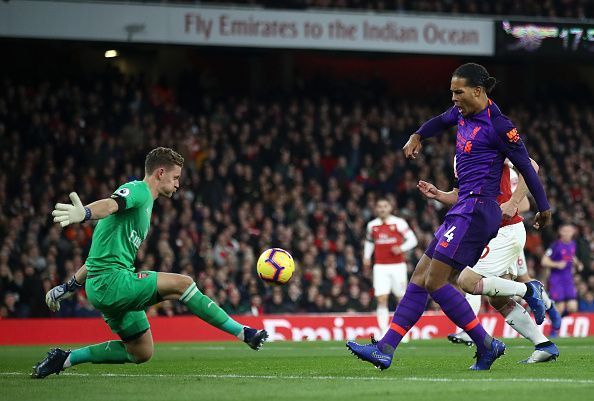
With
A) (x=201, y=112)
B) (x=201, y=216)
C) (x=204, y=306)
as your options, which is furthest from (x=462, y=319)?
(x=201, y=112)

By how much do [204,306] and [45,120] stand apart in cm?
1557

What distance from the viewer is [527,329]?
33.1 feet

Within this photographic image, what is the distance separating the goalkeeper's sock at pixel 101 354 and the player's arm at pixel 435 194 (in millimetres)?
2687

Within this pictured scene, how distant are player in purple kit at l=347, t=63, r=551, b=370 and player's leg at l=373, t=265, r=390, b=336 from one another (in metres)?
8.03

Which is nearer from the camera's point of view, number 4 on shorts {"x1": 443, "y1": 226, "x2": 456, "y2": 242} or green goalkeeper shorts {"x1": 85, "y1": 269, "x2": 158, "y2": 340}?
green goalkeeper shorts {"x1": 85, "y1": 269, "x2": 158, "y2": 340}

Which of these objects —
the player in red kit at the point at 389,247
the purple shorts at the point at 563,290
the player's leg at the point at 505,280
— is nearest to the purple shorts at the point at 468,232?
the player's leg at the point at 505,280

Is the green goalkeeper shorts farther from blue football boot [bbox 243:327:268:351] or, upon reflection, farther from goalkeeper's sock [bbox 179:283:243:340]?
blue football boot [bbox 243:327:268:351]

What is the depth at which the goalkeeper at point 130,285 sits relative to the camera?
8602 millimetres

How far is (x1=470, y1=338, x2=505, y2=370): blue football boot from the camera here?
29.8 ft

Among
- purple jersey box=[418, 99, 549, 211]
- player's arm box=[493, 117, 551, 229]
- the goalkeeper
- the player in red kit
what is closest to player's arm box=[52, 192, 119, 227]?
the goalkeeper

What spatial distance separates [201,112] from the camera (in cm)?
2614

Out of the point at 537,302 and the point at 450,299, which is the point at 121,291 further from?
the point at 537,302

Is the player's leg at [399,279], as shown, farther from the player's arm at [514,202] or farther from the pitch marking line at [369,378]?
the pitch marking line at [369,378]

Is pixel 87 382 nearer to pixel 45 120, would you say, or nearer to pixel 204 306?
pixel 204 306
